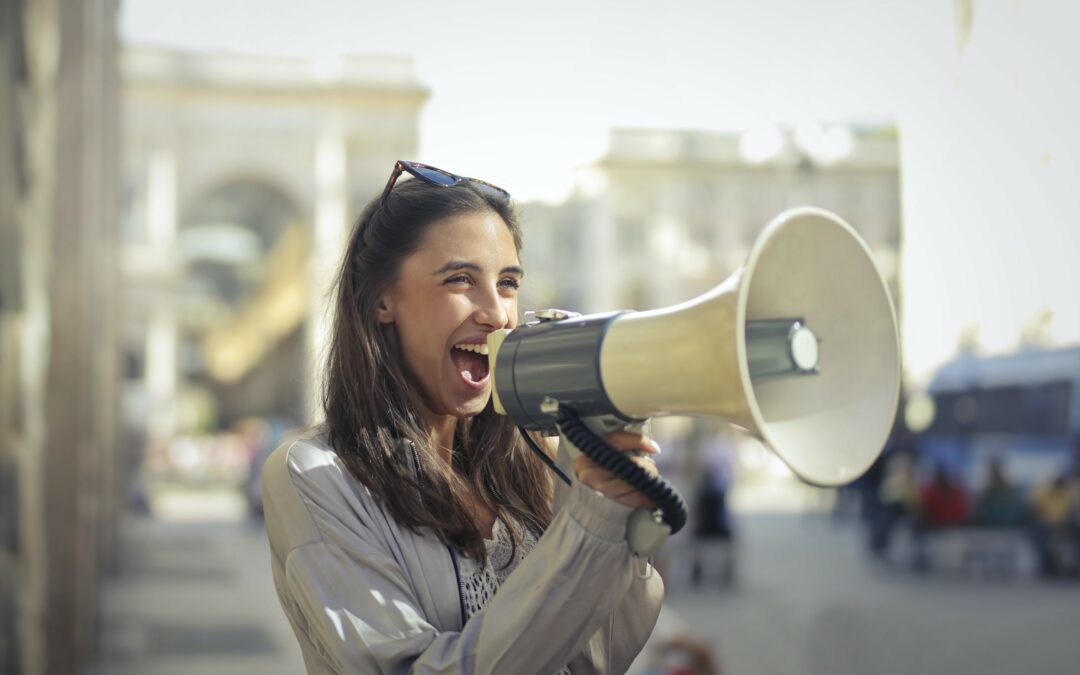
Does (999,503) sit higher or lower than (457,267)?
lower

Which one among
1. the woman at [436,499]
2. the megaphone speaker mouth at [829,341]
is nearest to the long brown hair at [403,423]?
the woman at [436,499]

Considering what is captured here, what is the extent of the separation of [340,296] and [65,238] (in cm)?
621

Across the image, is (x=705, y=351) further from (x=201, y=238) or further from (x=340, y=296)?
(x=201, y=238)

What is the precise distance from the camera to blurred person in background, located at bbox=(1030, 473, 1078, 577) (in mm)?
3039

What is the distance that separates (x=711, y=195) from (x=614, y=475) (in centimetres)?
470

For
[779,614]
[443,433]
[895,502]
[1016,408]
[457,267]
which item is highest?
[457,267]

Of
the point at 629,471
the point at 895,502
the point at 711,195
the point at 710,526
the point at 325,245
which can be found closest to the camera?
the point at 629,471

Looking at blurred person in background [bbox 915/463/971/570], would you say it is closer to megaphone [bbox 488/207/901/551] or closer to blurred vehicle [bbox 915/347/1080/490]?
blurred vehicle [bbox 915/347/1080/490]

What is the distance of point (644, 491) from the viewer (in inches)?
47.8

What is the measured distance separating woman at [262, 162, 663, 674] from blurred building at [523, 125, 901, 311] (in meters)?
0.31

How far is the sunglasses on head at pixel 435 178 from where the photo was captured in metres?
1.56

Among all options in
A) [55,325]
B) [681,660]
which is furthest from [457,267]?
[55,325]

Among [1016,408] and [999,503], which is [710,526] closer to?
[999,503]

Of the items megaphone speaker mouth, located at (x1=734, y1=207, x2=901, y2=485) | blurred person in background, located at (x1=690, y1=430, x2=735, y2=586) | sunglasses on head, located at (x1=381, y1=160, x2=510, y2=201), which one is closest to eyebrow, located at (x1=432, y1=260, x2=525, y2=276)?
sunglasses on head, located at (x1=381, y1=160, x2=510, y2=201)
